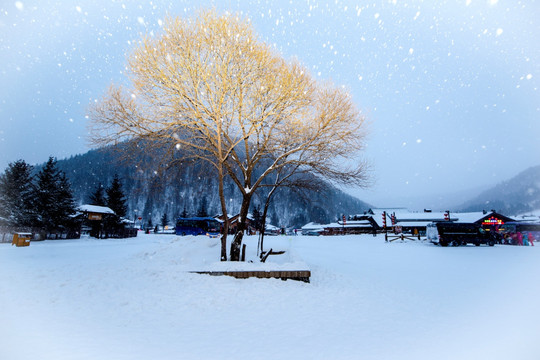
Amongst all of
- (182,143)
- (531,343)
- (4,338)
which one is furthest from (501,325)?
(182,143)

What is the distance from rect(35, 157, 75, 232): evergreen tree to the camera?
2820 cm

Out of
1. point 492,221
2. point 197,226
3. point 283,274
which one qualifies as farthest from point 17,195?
point 492,221

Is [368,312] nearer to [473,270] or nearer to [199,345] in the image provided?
[199,345]

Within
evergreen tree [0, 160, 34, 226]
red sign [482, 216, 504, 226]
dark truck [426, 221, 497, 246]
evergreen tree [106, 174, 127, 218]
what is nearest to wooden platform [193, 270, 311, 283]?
dark truck [426, 221, 497, 246]

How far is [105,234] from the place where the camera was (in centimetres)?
3531

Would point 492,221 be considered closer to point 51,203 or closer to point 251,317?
point 251,317

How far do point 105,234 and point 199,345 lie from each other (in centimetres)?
3807

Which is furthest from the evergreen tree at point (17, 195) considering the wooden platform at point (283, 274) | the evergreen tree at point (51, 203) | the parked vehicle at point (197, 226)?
the wooden platform at point (283, 274)

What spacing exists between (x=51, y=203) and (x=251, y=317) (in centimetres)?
3335

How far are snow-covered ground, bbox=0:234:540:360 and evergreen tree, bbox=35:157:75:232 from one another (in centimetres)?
2534

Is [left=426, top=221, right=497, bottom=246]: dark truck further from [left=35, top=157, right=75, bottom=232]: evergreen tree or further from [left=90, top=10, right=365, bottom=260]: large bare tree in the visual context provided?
[left=35, top=157, right=75, bottom=232]: evergreen tree

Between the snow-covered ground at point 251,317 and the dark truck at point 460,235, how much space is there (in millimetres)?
17952

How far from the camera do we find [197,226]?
136ft

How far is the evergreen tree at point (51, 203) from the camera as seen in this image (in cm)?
2820
